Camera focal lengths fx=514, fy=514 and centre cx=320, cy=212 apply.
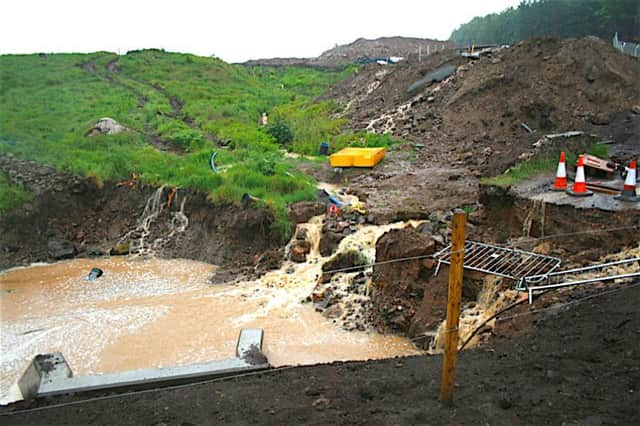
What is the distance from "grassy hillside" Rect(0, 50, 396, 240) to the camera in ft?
42.4

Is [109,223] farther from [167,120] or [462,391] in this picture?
[462,391]

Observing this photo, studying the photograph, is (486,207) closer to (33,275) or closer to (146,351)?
(146,351)

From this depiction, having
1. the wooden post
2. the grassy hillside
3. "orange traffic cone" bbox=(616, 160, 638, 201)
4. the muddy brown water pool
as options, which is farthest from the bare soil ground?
the grassy hillside

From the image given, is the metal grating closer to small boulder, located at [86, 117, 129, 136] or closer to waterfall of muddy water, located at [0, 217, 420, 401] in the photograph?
waterfall of muddy water, located at [0, 217, 420, 401]

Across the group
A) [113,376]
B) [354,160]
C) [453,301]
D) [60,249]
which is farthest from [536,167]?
[60,249]

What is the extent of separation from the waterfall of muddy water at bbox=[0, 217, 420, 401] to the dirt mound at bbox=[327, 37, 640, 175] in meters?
6.68

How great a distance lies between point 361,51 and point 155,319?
45.0 metres

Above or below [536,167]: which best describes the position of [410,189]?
below

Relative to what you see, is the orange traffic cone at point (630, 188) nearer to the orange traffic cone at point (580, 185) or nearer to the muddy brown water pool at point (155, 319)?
the orange traffic cone at point (580, 185)

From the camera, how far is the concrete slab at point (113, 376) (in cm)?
557

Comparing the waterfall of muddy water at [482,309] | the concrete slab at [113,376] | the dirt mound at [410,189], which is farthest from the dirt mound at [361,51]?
the concrete slab at [113,376]

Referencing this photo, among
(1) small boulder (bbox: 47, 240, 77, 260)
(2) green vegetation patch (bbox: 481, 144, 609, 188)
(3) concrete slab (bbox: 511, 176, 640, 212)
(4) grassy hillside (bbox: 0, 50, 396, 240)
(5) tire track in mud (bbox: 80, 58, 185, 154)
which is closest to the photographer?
(3) concrete slab (bbox: 511, 176, 640, 212)

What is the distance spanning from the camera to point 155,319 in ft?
28.1

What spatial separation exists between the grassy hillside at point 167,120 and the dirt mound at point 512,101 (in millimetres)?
2195
